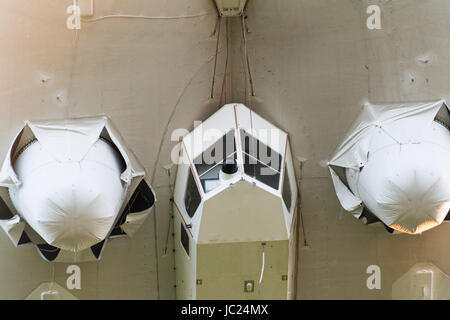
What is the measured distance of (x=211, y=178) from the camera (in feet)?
43.0

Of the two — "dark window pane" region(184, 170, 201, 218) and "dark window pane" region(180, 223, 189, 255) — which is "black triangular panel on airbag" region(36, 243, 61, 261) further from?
"dark window pane" region(184, 170, 201, 218)

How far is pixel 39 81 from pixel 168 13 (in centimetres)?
220

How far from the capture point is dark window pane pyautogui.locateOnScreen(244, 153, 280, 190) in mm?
12977

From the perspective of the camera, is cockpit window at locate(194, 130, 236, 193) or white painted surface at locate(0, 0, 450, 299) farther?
white painted surface at locate(0, 0, 450, 299)

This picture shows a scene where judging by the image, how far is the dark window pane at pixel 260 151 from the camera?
43.7ft

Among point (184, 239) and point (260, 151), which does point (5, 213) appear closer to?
point (184, 239)

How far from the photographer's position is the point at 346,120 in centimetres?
1460

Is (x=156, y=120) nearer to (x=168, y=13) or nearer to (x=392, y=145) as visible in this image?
(x=168, y=13)

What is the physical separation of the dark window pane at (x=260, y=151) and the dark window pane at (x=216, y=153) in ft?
0.56

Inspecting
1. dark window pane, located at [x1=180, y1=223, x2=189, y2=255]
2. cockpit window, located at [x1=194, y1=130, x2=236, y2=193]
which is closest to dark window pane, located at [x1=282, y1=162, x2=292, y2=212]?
cockpit window, located at [x1=194, y1=130, x2=236, y2=193]

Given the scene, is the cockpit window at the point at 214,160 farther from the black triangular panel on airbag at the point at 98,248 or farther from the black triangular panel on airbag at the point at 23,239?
the black triangular panel on airbag at the point at 23,239

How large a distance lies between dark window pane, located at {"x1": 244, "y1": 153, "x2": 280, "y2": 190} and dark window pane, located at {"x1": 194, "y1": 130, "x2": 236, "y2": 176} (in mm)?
351

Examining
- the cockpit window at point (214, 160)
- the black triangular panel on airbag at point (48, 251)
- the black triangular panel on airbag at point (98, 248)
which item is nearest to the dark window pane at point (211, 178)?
the cockpit window at point (214, 160)
